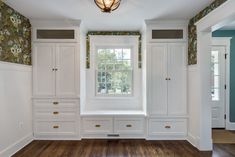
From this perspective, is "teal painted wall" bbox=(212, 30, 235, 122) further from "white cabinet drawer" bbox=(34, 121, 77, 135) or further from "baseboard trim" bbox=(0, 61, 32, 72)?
"baseboard trim" bbox=(0, 61, 32, 72)

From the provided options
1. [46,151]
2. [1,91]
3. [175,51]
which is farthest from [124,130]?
[1,91]

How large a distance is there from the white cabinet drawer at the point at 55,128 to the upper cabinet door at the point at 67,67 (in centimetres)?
67

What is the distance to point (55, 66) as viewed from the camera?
16.0 ft

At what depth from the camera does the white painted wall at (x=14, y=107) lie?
12.1 feet

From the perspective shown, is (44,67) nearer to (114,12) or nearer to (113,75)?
(113,75)

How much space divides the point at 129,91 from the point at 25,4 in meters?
3.10

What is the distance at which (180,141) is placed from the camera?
4773mm

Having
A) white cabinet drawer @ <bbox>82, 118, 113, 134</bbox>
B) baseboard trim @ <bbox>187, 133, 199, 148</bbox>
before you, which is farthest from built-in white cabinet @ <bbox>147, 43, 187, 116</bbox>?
white cabinet drawer @ <bbox>82, 118, 113, 134</bbox>

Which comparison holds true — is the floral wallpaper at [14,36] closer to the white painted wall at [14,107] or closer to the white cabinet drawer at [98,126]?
the white painted wall at [14,107]

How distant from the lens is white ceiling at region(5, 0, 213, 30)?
3.73 metres

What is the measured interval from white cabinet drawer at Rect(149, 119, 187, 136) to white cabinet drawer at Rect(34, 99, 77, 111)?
168 cm

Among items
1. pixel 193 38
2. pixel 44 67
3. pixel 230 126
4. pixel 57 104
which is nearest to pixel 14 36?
pixel 44 67

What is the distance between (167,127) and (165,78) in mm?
1033

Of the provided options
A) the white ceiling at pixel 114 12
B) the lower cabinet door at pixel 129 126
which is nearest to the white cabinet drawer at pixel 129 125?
the lower cabinet door at pixel 129 126
